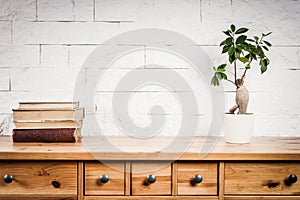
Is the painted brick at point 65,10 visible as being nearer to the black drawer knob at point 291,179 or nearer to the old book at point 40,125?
the old book at point 40,125

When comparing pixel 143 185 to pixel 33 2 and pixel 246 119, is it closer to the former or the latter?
pixel 246 119

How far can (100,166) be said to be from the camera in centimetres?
156

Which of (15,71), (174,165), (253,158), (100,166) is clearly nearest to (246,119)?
(253,158)

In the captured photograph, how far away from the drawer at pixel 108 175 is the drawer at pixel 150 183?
2.0 inches

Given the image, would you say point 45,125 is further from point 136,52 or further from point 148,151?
point 136,52

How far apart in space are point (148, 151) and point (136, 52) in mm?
688

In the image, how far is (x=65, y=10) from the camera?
207cm

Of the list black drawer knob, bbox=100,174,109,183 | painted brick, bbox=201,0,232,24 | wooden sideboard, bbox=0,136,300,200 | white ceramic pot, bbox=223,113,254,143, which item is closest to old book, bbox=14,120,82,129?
wooden sideboard, bbox=0,136,300,200

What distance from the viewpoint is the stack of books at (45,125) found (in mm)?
1729

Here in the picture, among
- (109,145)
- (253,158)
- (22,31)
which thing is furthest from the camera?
(22,31)

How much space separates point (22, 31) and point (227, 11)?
1.07 meters

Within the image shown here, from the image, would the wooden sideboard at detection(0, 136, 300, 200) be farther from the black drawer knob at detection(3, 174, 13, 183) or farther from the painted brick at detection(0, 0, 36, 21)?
the painted brick at detection(0, 0, 36, 21)

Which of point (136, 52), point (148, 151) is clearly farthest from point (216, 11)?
point (148, 151)

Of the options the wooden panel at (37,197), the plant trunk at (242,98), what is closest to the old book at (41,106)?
the wooden panel at (37,197)
